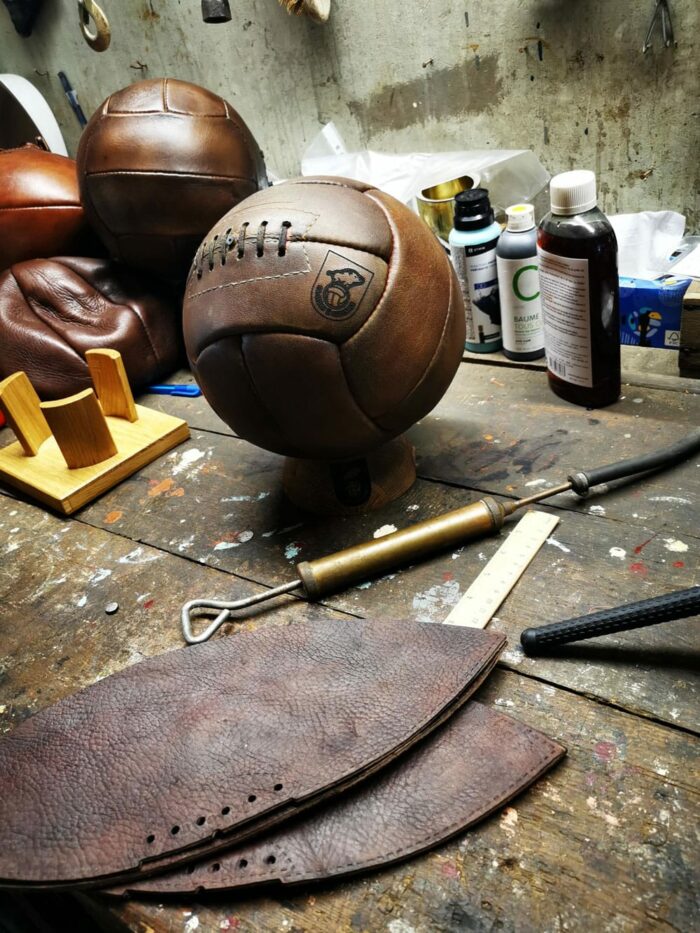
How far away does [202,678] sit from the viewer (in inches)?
34.4

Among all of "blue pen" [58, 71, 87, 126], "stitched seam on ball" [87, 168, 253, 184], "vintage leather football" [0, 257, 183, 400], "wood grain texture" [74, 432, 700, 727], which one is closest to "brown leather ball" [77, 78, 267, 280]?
"stitched seam on ball" [87, 168, 253, 184]

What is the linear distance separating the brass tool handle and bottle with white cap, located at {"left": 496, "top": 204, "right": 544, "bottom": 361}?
1.70 ft

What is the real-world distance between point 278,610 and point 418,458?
0.40 m

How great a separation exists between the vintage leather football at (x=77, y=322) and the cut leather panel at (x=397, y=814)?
112 centimetres

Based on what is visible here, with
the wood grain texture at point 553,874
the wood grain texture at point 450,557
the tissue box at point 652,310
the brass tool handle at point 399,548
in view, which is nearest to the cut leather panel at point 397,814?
the wood grain texture at point 553,874

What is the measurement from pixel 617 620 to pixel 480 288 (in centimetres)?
85

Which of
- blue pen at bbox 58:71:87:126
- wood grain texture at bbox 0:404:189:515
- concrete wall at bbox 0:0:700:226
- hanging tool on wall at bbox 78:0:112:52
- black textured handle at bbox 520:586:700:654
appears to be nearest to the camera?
Answer: black textured handle at bbox 520:586:700:654

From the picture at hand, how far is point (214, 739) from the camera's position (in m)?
0.79

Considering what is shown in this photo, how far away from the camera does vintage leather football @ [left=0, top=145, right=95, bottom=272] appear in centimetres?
168

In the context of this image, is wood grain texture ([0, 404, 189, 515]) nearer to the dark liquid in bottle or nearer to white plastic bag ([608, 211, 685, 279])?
the dark liquid in bottle

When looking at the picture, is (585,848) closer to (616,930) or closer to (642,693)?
(616,930)

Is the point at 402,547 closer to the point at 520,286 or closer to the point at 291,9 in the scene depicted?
the point at 520,286

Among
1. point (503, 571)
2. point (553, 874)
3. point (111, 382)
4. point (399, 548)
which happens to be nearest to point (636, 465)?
point (503, 571)

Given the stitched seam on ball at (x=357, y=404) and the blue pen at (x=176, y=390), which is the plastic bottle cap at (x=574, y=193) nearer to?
the stitched seam on ball at (x=357, y=404)
